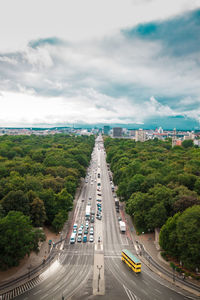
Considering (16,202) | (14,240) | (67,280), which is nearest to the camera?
(14,240)

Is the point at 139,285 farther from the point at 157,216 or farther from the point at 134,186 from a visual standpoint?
the point at 134,186

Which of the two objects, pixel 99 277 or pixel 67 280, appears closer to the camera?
pixel 67 280

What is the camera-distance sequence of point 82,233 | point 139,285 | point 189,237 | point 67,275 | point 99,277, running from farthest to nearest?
1. point 82,233
2. point 67,275
3. point 99,277
4. point 189,237
5. point 139,285

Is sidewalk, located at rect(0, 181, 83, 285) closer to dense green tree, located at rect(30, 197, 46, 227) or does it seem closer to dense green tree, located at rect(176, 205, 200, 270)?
dense green tree, located at rect(30, 197, 46, 227)

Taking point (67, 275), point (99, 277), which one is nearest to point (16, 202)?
point (67, 275)

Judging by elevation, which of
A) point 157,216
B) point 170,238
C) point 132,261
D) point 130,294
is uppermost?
point 157,216

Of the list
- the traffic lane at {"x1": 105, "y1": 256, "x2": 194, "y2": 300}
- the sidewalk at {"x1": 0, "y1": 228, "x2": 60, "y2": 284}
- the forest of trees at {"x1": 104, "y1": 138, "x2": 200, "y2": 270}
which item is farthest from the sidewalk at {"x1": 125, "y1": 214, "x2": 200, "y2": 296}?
the sidewalk at {"x1": 0, "y1": 228, "x2": 60, "y2": 284}

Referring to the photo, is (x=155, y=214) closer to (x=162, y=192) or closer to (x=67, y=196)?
(x=162, y=192)

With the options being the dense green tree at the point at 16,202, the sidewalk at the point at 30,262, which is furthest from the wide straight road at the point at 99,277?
the dense green tree at the point at 16,202

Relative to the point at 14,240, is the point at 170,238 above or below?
below
